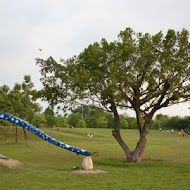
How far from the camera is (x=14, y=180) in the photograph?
10.5 m

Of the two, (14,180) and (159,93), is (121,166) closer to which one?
(159,93)

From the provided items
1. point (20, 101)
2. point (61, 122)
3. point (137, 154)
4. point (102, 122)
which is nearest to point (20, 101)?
point (20, 101)

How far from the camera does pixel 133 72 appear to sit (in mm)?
16250

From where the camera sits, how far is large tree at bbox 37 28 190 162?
16297 mm

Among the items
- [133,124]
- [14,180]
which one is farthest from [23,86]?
[133,124]

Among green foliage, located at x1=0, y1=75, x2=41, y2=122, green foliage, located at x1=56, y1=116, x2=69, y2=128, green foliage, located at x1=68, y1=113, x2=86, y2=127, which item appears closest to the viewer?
Result: green foliage, located at x1=0, y1=75, x2=41, y2=122

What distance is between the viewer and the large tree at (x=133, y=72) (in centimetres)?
1630

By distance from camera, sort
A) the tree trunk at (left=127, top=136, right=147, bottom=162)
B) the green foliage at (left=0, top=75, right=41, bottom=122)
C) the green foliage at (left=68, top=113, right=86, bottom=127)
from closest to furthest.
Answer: the tree trunk at (left=127, top=136, right=147, bottom=162), the green foliage at (left=0, top=75, right=41, bottom=122), the green foliage at (left=68, top=113, right=86, bottom=127)

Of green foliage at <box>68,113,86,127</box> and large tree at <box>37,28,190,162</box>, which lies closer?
large tree at <box>37,28,190,162</box>

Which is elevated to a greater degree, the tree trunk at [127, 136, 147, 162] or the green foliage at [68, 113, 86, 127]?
the green foliage at [68, 113, 86, 127]

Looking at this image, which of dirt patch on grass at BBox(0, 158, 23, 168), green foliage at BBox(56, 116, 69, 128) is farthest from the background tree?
green foliage at BBox(56, 116, 69, 128)

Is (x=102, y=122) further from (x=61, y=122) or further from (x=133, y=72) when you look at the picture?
(x=133, y=72)

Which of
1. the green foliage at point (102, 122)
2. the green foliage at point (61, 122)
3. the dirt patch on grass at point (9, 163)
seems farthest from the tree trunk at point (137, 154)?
the green foliage at point (102, 122)

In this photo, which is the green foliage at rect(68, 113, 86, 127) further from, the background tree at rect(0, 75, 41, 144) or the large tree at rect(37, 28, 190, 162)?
the large tree at rect(37, 28, 190, 162)
